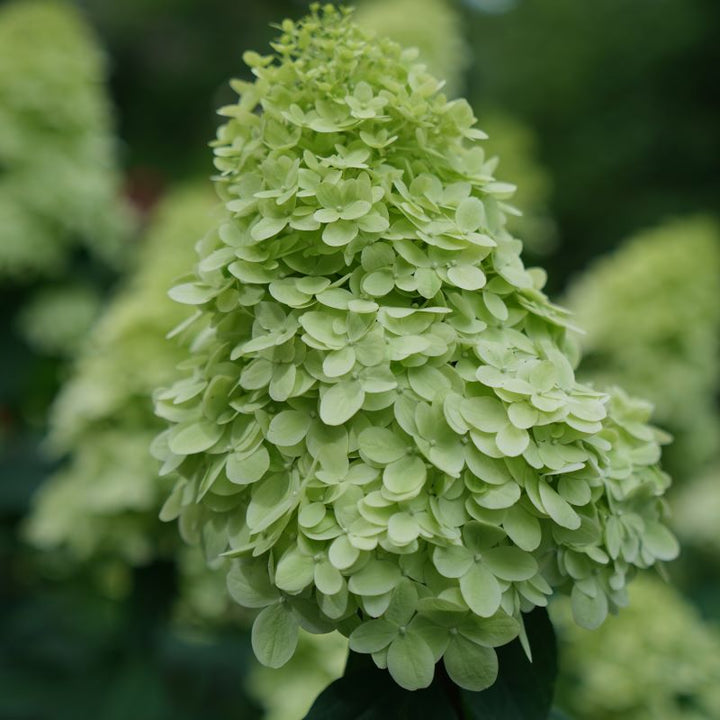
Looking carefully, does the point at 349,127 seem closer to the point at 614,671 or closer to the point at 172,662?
the point at 614,671

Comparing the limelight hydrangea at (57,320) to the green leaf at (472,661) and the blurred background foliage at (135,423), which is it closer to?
the blurred background foliage at (135,423)

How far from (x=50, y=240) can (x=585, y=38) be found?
592 cm

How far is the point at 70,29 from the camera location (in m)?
2.61

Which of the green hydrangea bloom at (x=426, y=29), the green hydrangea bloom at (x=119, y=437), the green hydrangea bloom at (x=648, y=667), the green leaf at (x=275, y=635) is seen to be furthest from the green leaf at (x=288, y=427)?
the green hydrangea bloom at (x=426, y=29)

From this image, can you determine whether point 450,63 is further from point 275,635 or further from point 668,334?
point 275,635

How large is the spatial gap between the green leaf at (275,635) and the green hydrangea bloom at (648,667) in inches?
38.8

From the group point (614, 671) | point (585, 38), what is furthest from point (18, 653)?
point (585, 38)

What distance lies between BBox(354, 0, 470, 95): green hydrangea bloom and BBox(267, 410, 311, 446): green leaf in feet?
6.70

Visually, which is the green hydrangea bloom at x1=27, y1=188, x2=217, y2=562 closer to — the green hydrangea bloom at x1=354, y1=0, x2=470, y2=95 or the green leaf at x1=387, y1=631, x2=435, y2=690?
the green leaf at x1=387, y1=631, x2=435, y2=690

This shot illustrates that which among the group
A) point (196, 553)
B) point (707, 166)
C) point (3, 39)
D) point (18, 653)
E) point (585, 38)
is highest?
point (3, 39)

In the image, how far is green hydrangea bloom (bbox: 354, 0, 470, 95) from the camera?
2.72 metres

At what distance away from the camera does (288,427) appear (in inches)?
29.3

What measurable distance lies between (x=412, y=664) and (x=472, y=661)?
0.15 ft

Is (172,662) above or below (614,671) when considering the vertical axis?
below
